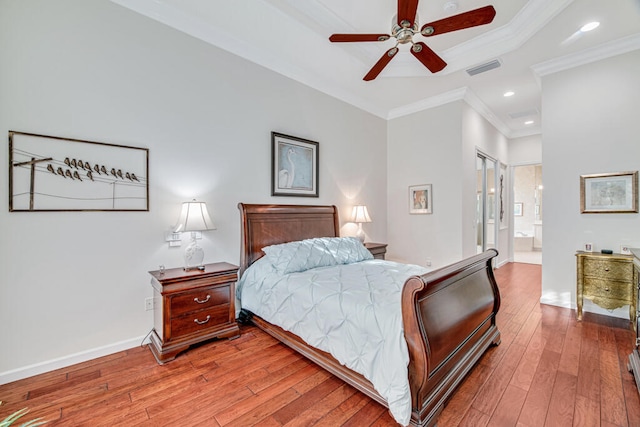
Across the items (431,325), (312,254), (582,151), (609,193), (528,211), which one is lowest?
(431,325)

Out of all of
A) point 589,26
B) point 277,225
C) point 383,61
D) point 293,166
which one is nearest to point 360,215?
point 293,166

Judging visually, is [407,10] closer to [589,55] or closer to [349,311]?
[349,311]

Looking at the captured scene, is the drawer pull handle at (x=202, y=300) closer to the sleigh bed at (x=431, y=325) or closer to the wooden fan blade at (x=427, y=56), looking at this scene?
the sleigh bed at (x=431, y=325)

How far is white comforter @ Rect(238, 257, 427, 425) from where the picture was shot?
160 cm

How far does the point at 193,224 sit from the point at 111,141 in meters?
0.96

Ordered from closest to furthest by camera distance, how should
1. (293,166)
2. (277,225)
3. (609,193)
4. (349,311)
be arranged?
(349,311) < (609,193) < (277,225) < (293,166)

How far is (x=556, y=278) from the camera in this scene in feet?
12.1

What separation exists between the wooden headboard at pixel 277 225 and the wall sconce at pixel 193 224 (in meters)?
0.55

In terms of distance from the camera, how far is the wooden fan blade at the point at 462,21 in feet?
6.82

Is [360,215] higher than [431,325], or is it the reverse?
[360,215]

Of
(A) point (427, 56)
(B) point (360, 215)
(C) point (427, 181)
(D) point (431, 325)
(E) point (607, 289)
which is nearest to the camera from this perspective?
(D) point (431, 325)

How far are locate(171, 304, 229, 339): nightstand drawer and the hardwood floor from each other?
0.64 feet

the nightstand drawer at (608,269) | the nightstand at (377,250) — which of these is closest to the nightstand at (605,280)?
the nightstand drawer at (608,269)

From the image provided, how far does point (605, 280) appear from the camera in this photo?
310cm
